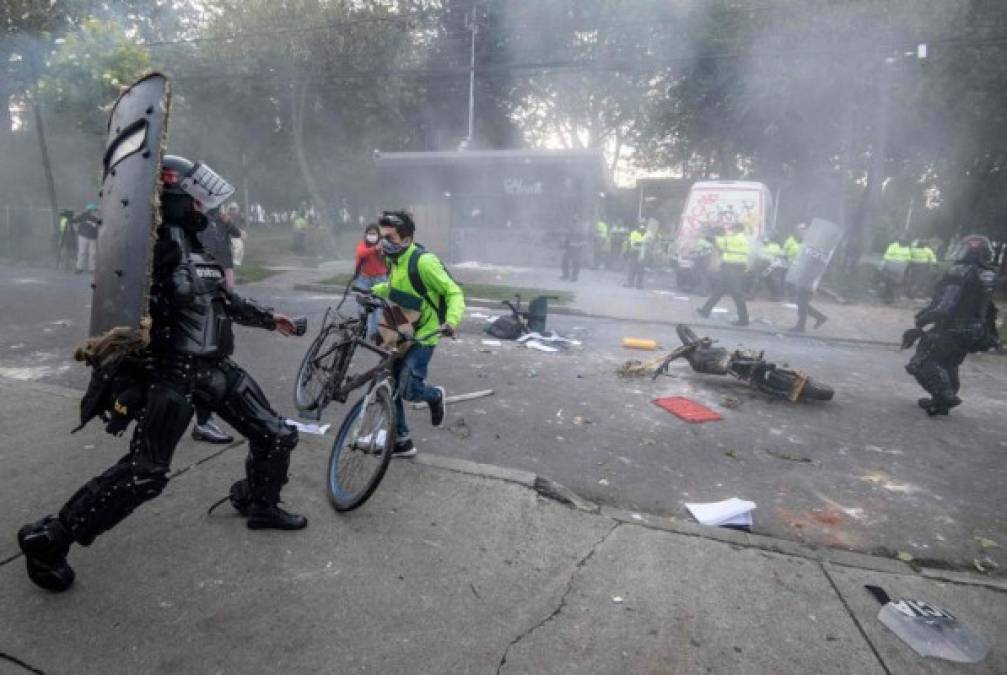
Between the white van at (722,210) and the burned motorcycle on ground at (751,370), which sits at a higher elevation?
the white van at (722,210)

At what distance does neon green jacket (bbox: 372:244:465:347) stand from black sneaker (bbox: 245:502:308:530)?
1.34m

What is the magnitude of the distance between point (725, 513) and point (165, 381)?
3.01 meters

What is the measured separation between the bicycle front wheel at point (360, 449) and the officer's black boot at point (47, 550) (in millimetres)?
1191

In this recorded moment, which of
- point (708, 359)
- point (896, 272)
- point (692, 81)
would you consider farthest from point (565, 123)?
point (708, 359)

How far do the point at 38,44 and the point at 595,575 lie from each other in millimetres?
20159

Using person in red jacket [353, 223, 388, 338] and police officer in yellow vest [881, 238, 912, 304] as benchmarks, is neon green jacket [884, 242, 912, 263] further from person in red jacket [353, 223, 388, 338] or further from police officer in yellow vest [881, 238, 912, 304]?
person in red jacket [353, 223, 388, 338]

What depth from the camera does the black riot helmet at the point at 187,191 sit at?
241 centimetres

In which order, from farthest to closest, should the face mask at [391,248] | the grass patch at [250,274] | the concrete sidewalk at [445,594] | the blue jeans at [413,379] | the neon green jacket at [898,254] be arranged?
the neon green jacket at [898,254]
the grass patch at [250,274]
the face mask at [391,248]
the blue jeans at [413,379]
the concrete sidewalk at [445,594]

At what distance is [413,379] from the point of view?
12.9 ft

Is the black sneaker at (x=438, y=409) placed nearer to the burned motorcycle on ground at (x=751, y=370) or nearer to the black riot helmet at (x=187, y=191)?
the black riot helmet at (x=187, y=191)

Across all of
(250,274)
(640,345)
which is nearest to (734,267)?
(640,345)

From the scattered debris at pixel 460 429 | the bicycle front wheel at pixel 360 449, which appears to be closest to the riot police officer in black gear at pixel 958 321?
the scattered debris at pixel 460 429

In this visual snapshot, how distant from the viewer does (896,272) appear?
14.9 meters

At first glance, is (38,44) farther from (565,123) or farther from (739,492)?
(565,123)
